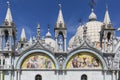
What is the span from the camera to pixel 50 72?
40.7m

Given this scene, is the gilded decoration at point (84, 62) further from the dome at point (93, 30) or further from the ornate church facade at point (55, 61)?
the dome at point (93, 30)

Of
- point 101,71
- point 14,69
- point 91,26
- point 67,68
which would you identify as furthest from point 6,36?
point 91,26

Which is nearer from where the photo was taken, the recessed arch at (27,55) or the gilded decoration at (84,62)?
the recessed arch at (27,55)

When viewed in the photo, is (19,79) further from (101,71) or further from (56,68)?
Answer: (101,71)

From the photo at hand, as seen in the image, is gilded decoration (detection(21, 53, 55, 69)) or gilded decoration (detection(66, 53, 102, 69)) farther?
gilded decoration (detection(66, 53, 102, 69))

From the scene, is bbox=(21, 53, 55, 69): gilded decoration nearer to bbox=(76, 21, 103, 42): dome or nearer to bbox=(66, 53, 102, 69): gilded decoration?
bbox=(66, 53, 102, 69): gilded decoration

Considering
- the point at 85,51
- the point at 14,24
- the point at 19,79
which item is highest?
the point at 14,24

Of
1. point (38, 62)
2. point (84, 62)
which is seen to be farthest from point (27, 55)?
point (84, 62)

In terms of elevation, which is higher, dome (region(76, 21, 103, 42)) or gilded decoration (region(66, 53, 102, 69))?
dome (region(76, 21, 103, 42))

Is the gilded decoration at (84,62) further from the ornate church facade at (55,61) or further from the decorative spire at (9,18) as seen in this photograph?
the decorative spire at (9,18)

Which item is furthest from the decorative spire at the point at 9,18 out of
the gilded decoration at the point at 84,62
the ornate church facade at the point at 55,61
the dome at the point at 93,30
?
the dome at the point at 93,30

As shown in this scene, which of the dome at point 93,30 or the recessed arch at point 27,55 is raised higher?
the dome at point 93,30

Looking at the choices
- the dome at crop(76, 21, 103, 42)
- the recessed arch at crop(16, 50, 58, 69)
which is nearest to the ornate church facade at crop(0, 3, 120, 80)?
the recessed arch at crop(16, 50, 58, 69)

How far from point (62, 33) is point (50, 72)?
4281mm
